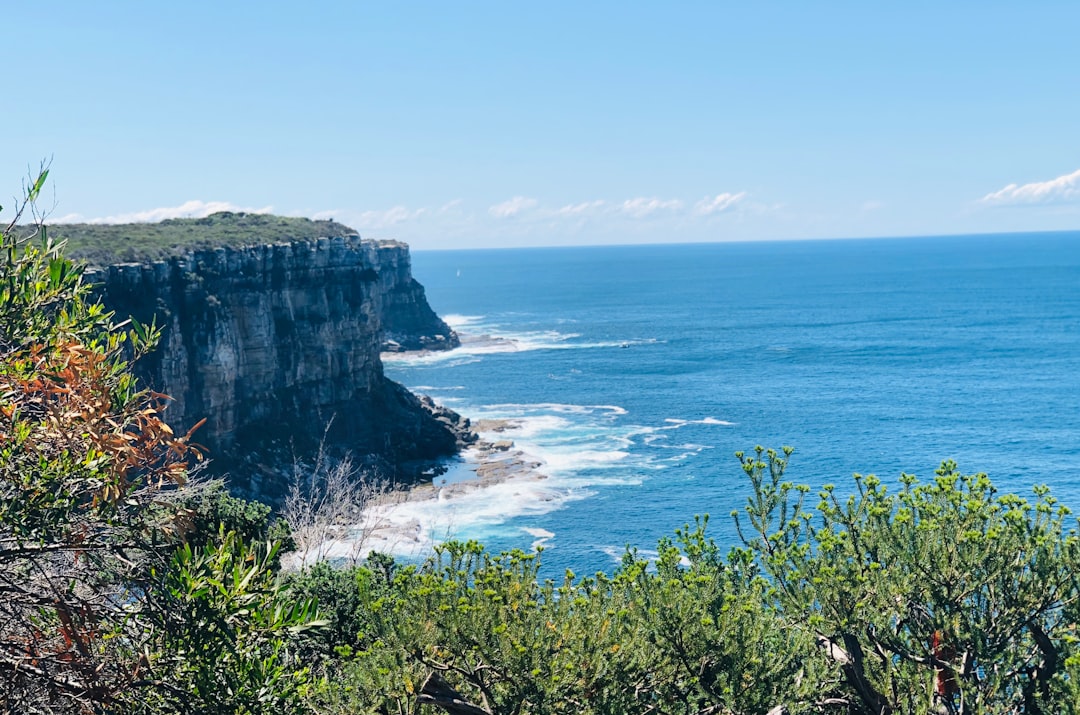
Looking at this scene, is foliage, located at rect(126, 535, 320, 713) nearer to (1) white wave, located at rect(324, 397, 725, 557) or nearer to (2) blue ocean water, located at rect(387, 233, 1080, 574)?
(1) white wave, located at rect(324, 397, 725, 557)

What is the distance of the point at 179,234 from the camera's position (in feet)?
279

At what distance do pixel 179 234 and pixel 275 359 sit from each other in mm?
16473

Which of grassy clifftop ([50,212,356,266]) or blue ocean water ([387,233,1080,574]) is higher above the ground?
grassy clifftop ([50,212,356,266])

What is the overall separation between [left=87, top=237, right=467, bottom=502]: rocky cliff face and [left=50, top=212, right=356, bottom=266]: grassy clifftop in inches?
82.8

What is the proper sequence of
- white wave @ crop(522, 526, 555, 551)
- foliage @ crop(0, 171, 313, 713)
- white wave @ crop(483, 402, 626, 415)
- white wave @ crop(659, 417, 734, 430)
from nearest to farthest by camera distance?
foliage @ crop(0, 171, 313, 713), white wave @ crop(522, 526, 555, 551), white wave @ crop(659, 417, 734, 430), white wave @ crop(483, 402, 626, 415)

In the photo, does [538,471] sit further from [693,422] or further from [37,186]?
[37,186]

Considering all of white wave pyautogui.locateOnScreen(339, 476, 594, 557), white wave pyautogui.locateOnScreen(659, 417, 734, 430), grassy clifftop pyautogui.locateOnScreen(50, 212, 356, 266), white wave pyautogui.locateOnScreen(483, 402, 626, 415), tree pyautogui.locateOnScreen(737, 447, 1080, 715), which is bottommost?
white wave pyautogui.locateOnScreen(339, 476, 594, 557)

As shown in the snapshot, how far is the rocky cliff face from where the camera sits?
6769 cm

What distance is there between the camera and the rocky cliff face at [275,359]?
67.7 meters

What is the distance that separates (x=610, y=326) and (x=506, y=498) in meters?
109

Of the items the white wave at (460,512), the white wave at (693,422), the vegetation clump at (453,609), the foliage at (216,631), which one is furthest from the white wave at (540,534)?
the foliage at (216,631)

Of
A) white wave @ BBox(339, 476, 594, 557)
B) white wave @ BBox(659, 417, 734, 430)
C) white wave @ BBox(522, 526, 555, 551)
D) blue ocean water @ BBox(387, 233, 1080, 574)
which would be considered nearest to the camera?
white wave @ BBox(339, 476, 594, 557)

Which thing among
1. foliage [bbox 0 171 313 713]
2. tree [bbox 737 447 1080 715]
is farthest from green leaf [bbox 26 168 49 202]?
tree [bbox 737 447 1080 715]

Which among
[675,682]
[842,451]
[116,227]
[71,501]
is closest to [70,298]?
[71,501]
